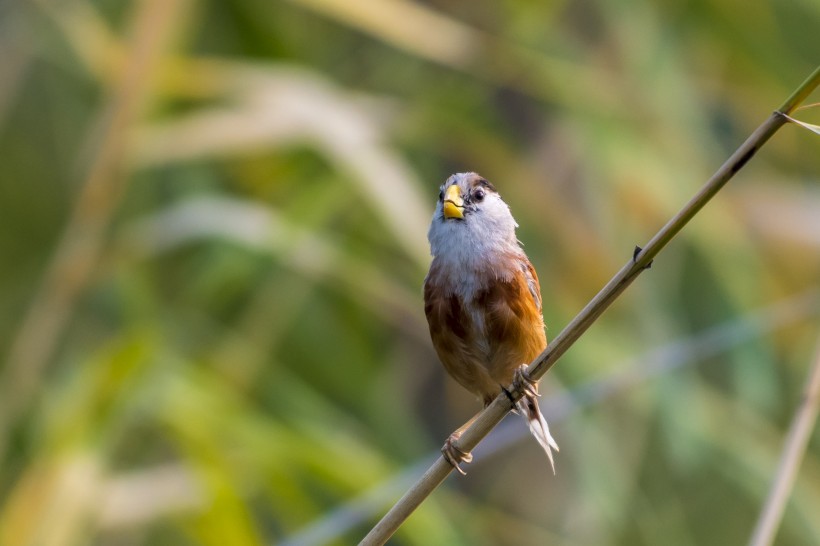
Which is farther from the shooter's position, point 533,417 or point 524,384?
point 533,417

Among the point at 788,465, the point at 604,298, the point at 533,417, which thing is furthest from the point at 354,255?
the point at 604,298

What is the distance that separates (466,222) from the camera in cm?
166

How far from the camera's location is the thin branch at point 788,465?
5.56 ft

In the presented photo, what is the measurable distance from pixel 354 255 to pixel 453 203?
57.3 inches

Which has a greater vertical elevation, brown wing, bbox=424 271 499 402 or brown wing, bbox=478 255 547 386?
brown wing, bbox=478 255 547 386

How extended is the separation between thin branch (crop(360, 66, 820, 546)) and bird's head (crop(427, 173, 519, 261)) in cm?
30

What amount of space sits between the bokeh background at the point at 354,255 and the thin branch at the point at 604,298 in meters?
1.00

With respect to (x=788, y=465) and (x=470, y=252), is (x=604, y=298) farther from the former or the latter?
(x=788, y=465)

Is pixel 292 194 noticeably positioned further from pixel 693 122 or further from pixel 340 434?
pixel 693 122

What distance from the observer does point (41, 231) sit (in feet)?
13.2

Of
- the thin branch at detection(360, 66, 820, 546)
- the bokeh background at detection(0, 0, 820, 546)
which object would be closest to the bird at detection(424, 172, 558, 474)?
the thin branch at detection(360, 66, 820, 546)

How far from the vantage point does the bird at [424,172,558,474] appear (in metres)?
1.65

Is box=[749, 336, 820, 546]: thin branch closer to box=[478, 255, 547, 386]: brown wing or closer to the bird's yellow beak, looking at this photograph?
box=[478, 255, 547, 386]: brown wing

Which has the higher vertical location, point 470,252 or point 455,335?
point 470,252
